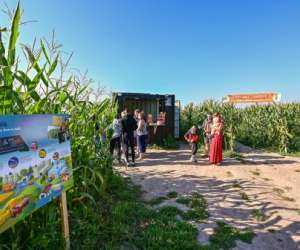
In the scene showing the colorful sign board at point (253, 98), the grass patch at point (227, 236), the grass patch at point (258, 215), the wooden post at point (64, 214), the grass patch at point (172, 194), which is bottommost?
the grass patch at point (227, 236)

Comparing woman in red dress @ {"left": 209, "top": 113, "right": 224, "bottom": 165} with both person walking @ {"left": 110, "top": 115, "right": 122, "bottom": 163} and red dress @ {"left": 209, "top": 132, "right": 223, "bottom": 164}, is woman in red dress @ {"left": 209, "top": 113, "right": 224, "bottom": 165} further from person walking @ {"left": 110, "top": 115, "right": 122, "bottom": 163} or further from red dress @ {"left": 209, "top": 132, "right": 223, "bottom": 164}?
person walking @ {"left": 110, "top": 115, "right": 122, "bottom": 163}

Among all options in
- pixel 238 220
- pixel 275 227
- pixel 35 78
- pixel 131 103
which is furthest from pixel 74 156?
pixel 131 103

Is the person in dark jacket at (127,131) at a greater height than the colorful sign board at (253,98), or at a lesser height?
lesser

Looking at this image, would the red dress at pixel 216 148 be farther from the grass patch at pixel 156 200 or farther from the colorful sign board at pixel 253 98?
the colorful sign board at pixel 253 98

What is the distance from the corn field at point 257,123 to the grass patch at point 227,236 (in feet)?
23.4

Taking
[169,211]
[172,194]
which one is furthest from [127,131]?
[169,211]

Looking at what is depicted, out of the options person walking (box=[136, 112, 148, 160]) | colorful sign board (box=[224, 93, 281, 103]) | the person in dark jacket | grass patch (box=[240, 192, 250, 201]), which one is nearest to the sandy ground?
grass patch (box=[240, 192, 250, 201])

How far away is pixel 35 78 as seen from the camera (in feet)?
8.43

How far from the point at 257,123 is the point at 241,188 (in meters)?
7.57

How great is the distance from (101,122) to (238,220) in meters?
2.92

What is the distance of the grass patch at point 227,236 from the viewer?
313 cm

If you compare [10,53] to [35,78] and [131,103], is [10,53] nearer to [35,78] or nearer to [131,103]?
[35,78]

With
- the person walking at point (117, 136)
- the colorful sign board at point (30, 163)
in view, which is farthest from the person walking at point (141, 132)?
the colorful sign board at point (30, 163)

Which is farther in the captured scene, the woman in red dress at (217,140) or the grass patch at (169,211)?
the woman in red dress at (217,140)
